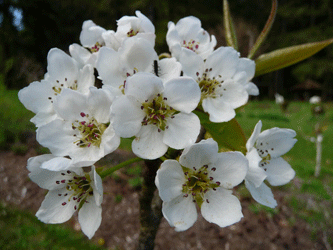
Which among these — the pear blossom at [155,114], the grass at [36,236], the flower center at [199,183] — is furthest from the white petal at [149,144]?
the grass at [36,236]

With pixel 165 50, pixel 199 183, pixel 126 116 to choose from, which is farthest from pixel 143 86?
pixel 165 50

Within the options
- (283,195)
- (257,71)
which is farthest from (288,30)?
(257,71)

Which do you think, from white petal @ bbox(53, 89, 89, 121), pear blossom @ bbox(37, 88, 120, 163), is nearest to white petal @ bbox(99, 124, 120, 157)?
pear blossom @ bbox(37, 88, 120, 163)

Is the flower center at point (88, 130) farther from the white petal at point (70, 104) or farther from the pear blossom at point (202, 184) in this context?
the pear blossom at point (202, 184)

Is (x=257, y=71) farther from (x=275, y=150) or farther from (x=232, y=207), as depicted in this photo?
(x=232, y=207)

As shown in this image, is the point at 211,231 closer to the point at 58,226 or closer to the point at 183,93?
the point at 58,226

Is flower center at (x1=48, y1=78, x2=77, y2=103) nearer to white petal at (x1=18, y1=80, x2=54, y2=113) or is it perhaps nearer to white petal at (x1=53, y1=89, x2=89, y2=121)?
white petal at (x1=18, y1=80, x2=54, y2=113)
